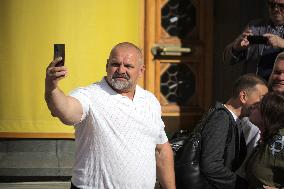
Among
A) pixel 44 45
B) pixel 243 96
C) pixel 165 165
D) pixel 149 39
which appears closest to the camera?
pixel 165 165

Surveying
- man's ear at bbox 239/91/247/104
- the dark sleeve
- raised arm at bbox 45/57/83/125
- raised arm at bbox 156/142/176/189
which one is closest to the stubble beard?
raised arm at bbox 45/57/83/125

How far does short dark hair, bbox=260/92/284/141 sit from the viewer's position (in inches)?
184

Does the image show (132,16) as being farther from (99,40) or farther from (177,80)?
(177,80)

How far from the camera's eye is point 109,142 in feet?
15.0

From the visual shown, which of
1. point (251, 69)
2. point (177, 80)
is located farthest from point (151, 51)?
point (251, 69)

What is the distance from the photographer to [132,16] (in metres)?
8.20

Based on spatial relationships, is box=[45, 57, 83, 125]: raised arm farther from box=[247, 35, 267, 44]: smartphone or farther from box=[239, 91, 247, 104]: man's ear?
box=[247, 35, 267, 44]: smartphone

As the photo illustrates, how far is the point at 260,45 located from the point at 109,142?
96.4 inches

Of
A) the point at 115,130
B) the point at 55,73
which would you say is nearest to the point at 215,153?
the point at 115,130

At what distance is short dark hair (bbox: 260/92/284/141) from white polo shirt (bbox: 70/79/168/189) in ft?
2.43

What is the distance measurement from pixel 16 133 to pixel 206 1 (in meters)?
2.65

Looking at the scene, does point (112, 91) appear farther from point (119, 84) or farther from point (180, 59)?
point (180, 59)

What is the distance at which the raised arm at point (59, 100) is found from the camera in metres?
4.09

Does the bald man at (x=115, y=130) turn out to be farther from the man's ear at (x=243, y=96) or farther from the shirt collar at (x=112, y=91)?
the man's ear at (x=243, y=96)
